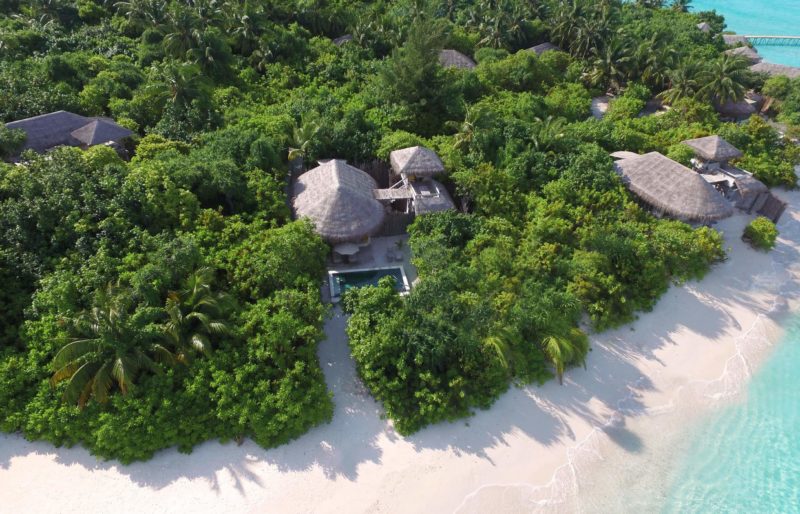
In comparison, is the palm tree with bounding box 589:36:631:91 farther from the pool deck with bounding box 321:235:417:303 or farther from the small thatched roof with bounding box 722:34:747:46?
the pool deck with bounding box 321:235:417:303

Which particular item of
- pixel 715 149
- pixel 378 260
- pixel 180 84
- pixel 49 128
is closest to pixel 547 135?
pixel 715 149

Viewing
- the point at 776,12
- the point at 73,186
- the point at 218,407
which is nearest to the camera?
the point at 218,407

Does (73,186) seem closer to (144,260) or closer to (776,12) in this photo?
(144,260)

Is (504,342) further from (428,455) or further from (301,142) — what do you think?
(301,142)

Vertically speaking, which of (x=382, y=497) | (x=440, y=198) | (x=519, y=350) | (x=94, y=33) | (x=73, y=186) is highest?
(x=94, y=33)

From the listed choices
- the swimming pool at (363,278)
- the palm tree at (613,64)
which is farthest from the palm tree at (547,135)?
the palm tree at (613,64)

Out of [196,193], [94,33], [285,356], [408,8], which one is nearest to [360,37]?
[408,8]
